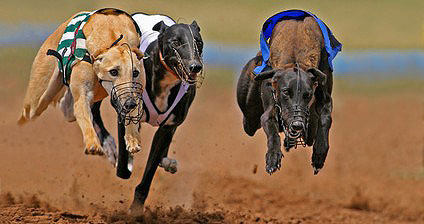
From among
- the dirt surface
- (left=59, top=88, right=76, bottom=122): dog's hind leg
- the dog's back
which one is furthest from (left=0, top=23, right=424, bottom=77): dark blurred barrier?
the dog's back

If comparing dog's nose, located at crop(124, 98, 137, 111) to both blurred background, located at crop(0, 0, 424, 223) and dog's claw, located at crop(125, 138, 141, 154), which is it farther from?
blurred background, located at crop(0, 0, 424, 223)

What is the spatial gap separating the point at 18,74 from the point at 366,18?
10682 millimetres

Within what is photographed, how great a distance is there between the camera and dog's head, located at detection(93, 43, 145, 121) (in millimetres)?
6156

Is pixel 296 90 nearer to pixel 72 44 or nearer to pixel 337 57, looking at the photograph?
pixel 72 44

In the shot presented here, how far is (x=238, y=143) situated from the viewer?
44.2 feet

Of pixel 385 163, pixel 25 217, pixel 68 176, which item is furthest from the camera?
pixel 385 163

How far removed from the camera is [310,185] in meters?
11.5

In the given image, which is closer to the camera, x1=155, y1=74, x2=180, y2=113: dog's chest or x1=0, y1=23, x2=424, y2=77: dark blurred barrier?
x1=155, y1=74, x2=180, y2=113: dog's chest

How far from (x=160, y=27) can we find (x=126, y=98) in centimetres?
93

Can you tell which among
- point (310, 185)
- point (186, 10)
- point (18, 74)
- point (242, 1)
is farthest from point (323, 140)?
point (242, 1)

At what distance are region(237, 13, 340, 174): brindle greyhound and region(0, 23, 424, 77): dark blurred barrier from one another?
1120 cm

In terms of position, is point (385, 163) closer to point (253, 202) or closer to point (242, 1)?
point (253, 202)

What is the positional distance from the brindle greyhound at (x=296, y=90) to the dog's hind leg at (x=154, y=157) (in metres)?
1.03

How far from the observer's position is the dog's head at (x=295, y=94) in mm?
5895
